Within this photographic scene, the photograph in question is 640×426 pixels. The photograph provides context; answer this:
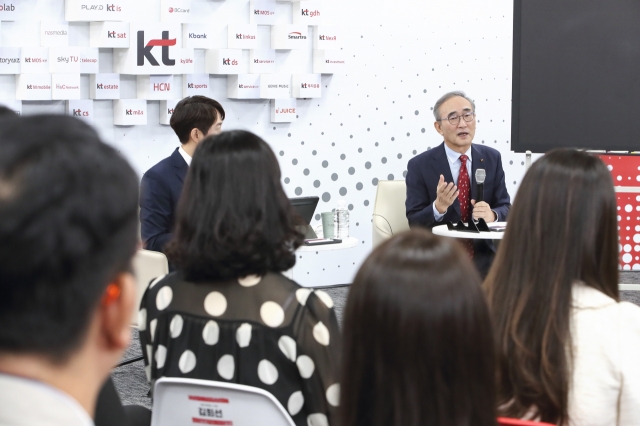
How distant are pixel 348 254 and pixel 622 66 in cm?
262

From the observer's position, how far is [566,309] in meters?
1.61

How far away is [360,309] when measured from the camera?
104cm

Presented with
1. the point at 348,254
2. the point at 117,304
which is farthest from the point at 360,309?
the point at 348,254

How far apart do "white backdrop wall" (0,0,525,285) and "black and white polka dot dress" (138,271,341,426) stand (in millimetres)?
4113

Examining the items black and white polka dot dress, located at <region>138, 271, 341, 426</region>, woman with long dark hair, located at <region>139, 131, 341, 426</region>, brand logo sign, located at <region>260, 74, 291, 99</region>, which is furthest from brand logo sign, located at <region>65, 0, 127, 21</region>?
black and white polka dot dress, located at <region>138, 271, 341, 426</region>

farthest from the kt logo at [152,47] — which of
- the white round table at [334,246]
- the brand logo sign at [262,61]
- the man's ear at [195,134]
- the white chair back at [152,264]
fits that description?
the white chair back at [152,264]

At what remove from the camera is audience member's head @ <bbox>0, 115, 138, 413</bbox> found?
0.64 metres

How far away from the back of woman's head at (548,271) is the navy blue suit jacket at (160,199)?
2455 millimetres

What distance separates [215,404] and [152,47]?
436 cm

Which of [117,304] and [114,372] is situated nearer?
[117,304]

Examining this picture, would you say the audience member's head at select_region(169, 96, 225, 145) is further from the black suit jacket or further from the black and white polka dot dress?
the black and white polka dot dress

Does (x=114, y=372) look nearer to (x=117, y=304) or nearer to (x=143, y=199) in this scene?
(x=143, y=199)

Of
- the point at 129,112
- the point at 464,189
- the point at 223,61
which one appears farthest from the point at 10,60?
the point at 464,189

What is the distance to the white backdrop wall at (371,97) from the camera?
20.5 ft
